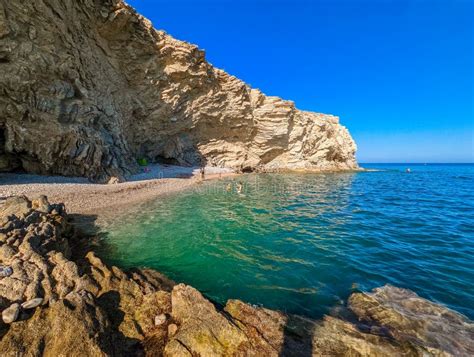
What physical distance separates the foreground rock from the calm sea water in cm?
106

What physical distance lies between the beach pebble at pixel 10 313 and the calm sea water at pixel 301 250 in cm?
378

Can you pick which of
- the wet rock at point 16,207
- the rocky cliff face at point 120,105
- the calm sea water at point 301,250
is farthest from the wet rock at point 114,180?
the wet rock at point 16,207

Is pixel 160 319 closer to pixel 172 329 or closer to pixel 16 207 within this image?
pixel 172 329

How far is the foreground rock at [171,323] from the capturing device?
3.62m

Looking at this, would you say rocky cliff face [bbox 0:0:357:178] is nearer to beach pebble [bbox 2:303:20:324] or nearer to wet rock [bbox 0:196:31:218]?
wet rock [bbox 0:196:31:218]

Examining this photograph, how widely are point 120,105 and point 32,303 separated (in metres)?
28.6

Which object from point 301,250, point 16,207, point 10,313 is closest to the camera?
point 10,313

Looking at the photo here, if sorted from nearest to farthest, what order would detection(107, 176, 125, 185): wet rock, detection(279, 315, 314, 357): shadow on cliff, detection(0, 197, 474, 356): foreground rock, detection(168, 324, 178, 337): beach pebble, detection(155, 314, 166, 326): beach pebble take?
1. detection(0, 197, 474, 356): foreground rock
2. detection(279, 315, 314, 357): shadow on cliff
3. detection(168, 324, 178, 337): beach pebble
4. detection(155, 314, 166, 326): beach pebble
5. detection(107, 176, 125, 185): wet rock

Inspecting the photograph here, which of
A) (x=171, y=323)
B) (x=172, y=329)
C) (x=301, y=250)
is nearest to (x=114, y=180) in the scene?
(x=301, y=250)

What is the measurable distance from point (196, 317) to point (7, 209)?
35.7 feet

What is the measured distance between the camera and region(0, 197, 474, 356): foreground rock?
3.62 meters

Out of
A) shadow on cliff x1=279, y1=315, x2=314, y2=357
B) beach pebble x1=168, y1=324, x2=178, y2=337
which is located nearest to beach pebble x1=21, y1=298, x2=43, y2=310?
beach pebble x1=168, y1=324, x2=178, y2=337

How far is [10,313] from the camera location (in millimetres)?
3857

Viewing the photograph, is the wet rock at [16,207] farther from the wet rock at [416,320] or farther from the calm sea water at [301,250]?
the wet rock at [416,320]
